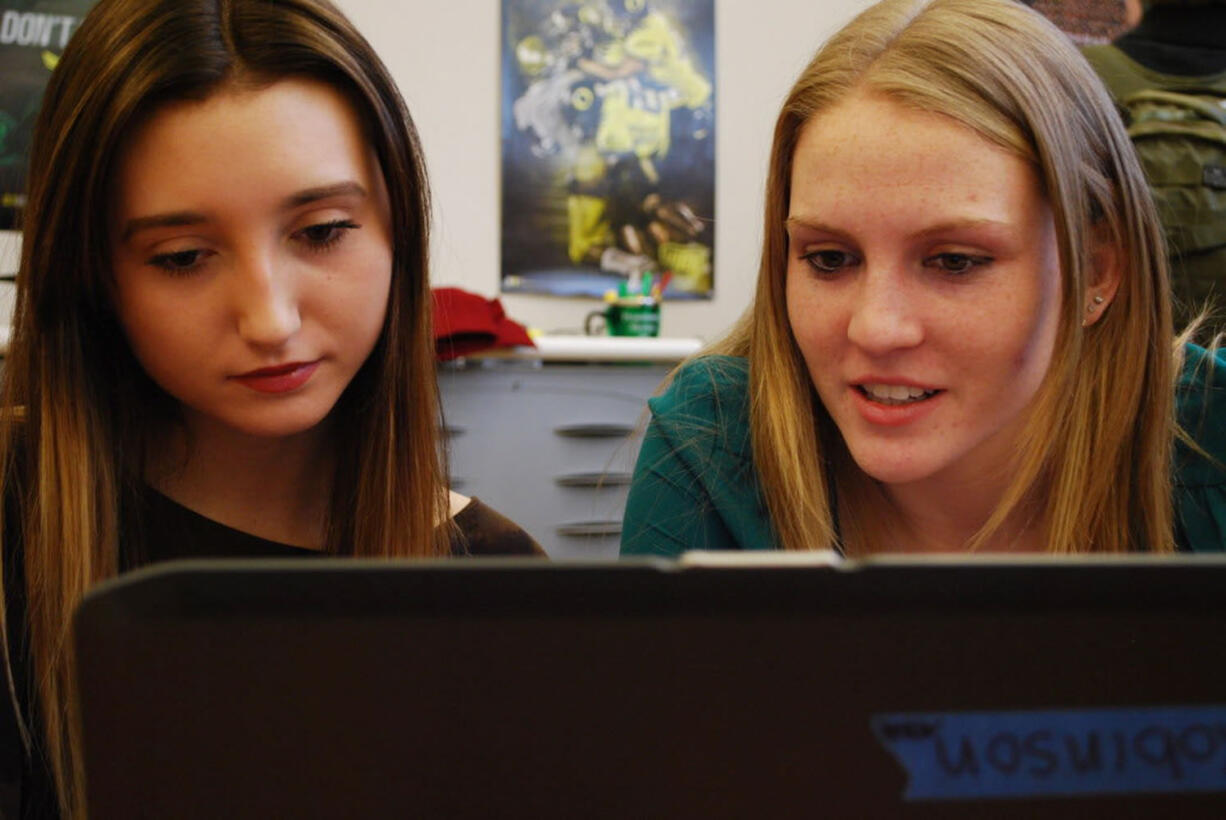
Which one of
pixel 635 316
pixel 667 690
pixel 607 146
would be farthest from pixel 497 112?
pixel 667 690

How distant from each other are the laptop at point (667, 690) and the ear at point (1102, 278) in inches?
25.0

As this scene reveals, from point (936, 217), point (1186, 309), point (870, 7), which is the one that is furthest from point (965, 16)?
point (1186, 309)

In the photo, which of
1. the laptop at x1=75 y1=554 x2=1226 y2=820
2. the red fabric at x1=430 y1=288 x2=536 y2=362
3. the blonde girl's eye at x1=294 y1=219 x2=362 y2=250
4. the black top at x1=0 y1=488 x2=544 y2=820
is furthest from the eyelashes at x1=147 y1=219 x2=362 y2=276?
the red fabric at x1=430 y1=288 x2=536 y2=362

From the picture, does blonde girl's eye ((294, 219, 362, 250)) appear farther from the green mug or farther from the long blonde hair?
the green mug

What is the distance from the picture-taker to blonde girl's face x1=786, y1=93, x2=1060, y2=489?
77 centimetres

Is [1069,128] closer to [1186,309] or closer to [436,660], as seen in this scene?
[1186,309]

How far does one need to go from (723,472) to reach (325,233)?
0.37 meters

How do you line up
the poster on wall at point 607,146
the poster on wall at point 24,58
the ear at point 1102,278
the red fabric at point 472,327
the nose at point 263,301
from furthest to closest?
the poster on wall at point 607,146 < the poster on wall at point 24,58 < the red fabric at point 472,327 < the ear at point 1102,278 < the nose at point 263,301

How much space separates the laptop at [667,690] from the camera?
276mm

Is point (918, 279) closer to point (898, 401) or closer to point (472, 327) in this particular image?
point (898, 401)

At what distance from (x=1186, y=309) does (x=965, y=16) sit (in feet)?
1.96

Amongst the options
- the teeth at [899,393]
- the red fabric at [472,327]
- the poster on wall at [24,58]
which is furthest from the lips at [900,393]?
the poster on wall at [24,58]

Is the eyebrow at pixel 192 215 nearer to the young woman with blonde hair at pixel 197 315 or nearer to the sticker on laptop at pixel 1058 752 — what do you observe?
the young woman with blonde hair at pixel 197 315

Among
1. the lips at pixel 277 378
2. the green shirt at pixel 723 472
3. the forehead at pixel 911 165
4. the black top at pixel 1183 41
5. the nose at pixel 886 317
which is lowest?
the green shirt at pixel 723 472
